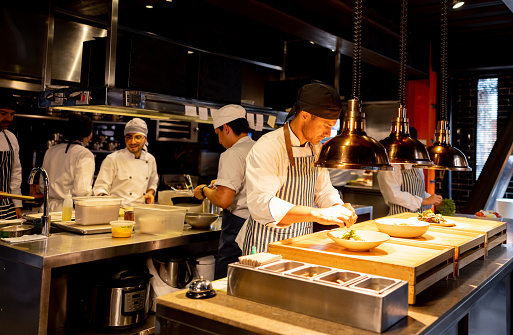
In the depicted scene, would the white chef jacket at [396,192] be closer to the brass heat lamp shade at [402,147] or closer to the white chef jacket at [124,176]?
the brass heat lamp shade at [402,147]

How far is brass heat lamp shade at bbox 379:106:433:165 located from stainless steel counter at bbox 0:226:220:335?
1776 millimetres

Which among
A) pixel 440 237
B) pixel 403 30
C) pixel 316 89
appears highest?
pixel 403 30

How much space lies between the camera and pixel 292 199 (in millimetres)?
2908

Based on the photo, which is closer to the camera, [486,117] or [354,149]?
[354,149]

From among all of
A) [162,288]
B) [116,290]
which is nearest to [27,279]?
[116,290]

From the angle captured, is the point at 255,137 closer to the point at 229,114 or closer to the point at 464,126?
the point at 464,126

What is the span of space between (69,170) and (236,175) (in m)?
2.26

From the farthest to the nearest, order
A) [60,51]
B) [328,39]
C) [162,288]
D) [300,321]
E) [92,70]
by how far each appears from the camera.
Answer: [60,51] < [328,39] < [92,70] < [162,288] < [300,321]

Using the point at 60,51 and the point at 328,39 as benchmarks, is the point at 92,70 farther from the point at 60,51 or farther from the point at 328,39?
the point at 328,39

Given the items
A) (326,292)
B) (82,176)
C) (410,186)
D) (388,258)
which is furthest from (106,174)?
(326,292)

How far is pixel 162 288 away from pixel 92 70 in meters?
2.12

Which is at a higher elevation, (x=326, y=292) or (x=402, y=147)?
(x=402, y=147)

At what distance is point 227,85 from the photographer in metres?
4.91

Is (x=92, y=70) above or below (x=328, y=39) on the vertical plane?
below
